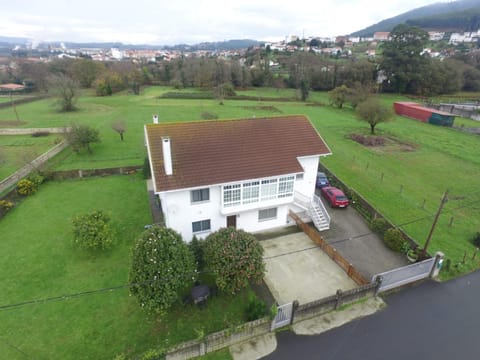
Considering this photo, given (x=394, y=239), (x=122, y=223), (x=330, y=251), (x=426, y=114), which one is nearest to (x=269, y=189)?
(x=330, y=251)

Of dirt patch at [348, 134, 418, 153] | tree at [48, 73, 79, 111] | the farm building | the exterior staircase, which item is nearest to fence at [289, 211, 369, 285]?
the exterior staircase

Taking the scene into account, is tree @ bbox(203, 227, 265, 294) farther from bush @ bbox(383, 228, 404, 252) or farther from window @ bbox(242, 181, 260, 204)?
bush @ bbox(383, 228, 404, 252)

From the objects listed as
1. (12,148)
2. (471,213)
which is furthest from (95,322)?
(12,148)

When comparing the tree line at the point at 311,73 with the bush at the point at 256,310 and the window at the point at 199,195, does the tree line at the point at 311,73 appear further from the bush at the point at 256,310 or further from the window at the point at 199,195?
the bush at the point at 256,310

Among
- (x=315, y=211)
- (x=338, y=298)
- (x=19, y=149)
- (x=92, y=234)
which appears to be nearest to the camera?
(x=338, y=298)

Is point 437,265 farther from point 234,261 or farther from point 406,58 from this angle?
point 406,58
